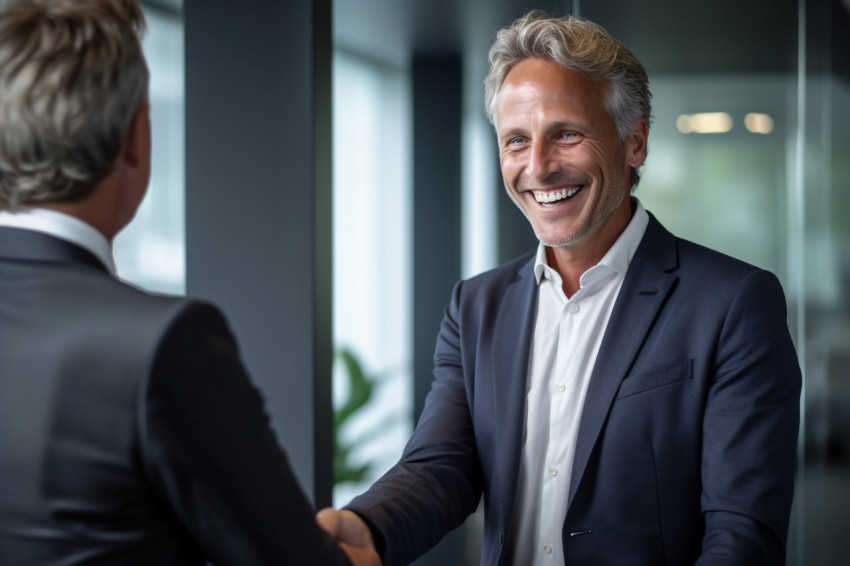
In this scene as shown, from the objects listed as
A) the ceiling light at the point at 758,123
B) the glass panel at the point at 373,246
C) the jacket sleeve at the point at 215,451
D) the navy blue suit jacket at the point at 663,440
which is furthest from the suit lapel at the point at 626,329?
the glass panel at the point at 373,246

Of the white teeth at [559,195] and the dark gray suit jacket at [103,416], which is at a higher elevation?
the white teeth at [559,195]

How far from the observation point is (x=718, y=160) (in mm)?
2902

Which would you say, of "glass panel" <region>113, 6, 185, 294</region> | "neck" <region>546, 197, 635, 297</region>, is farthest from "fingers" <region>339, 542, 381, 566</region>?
"glass panel" <region>113, 6, 185, 294</region>

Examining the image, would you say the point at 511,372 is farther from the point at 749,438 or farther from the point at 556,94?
the point at 556,94

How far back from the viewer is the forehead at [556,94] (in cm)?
173

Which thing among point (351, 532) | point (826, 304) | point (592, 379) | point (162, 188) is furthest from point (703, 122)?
point (162, 188)

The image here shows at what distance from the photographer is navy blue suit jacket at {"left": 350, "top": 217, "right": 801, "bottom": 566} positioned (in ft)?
4.89

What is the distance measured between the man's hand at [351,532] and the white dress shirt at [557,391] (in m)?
0.32

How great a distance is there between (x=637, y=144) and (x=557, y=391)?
57cm

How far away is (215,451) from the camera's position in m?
0.91

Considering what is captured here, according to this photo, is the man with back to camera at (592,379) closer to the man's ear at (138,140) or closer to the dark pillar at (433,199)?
the man's ear at (138,140)

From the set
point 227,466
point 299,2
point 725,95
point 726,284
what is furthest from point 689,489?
point 725,95

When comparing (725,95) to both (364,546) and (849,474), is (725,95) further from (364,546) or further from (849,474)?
(364,546)

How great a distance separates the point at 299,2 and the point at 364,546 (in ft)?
4.63
